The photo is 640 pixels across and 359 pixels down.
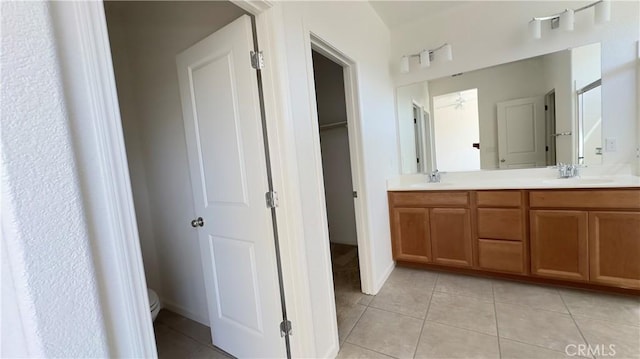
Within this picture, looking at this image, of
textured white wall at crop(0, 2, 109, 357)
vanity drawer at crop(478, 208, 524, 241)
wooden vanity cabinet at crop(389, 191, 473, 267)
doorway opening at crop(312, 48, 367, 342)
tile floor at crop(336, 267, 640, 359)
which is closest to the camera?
textured white wall at crop(0, 2, 109, 357)

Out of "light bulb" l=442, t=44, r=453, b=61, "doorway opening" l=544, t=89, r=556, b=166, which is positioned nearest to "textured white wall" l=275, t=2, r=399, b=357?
"light bulb" l=442, t=44, r=453, b=61

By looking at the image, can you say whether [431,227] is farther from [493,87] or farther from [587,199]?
[493,87]

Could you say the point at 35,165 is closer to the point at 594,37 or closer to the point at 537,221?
the point at 537,221

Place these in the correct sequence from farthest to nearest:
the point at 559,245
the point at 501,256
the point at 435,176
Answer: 1. the point at 435,176
2. the point at 501,256
3. the point at 559,245

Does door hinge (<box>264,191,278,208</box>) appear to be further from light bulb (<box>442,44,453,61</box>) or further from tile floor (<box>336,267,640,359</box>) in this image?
light bulb (<box>442,44,453,61</box>)

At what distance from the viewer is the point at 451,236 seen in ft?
7.97

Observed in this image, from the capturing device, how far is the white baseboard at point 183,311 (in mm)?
2025

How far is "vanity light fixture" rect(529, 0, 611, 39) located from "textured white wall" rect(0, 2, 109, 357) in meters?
3.05

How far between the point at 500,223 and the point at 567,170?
0.78m

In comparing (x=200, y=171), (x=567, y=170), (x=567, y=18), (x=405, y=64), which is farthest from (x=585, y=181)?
(x=200, y=171)

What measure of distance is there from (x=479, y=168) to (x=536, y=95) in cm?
80

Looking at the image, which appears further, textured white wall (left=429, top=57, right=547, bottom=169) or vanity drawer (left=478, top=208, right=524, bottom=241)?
textured white wall (left=429, top=57, right=547, bottom=169)

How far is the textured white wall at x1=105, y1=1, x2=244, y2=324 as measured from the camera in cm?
184

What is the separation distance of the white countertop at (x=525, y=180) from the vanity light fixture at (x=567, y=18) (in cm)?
116
